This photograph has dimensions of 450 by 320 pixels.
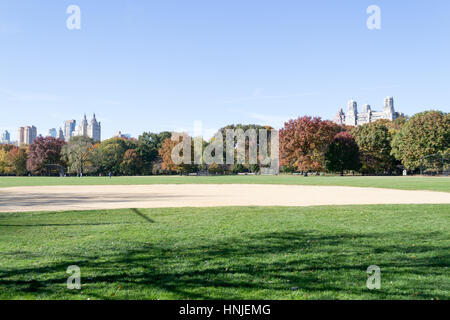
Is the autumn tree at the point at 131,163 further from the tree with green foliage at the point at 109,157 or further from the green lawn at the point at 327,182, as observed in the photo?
the green lawn at the point at 327,182

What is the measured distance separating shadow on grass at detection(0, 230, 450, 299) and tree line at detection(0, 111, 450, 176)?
6233cm

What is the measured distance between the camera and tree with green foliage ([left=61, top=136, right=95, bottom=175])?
8988 centimetres

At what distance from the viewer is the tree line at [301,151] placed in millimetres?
69250

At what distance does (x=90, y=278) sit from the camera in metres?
5.91

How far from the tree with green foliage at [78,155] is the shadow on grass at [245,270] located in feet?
291

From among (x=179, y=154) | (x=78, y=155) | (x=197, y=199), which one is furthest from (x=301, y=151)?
(x=78, y=155)

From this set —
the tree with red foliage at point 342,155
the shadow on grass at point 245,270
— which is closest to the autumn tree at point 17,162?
the tree with red foliage at point 342,155

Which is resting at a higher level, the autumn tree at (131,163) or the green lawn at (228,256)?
the autumn tree at (131,163)

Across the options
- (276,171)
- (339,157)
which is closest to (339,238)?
(339,157)

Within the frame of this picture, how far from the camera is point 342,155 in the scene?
76625mm

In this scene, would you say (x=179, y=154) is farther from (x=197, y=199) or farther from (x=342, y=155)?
(x=197, y=199)

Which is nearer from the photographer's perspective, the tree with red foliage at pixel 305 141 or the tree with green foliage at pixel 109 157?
the tree with red foliage at pixel 305 141

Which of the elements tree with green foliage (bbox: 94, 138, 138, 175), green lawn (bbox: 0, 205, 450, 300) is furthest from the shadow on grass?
tree with green foliage (bbox: 94, 138, 138, 175)
